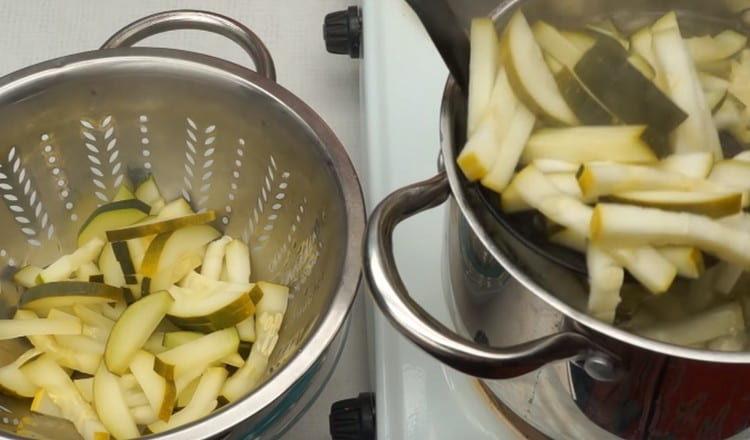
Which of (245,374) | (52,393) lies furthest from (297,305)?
(52,393)

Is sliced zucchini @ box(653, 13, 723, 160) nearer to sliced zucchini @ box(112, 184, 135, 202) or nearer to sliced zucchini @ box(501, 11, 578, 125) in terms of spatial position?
sliced zucchini @ box(501, 11, 578, 125)

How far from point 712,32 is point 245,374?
0.40 metres

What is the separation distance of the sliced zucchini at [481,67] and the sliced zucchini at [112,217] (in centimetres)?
35

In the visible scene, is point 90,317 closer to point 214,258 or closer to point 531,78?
point 214,258

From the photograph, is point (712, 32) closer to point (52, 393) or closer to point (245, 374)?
point (245, 374)

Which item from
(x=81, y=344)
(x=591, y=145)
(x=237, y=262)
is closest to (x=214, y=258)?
(x=237, y=262)

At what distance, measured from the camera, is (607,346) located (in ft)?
1.22

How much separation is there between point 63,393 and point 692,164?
1.49 ft

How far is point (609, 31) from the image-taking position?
514 mm

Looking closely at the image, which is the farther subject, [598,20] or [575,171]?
[598,20]

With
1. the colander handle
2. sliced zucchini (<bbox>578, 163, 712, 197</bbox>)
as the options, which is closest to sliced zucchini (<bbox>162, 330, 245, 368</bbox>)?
the colander handle

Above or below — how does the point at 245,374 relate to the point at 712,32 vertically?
below

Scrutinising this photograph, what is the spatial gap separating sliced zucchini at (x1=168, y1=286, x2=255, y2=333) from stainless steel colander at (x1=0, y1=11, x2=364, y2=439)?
1.5 inches

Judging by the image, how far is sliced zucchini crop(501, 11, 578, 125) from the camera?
17.9 inches
